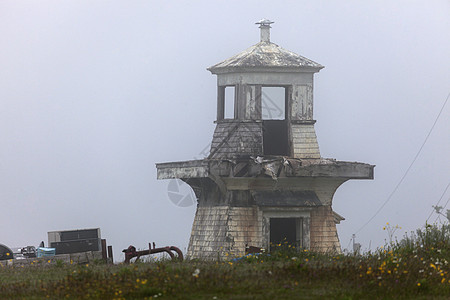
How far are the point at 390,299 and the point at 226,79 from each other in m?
20.7

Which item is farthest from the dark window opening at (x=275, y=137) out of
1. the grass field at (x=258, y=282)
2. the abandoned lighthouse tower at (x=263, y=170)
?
the grass field at (x=258, y=282)

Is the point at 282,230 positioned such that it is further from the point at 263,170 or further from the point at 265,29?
the point at 265,29

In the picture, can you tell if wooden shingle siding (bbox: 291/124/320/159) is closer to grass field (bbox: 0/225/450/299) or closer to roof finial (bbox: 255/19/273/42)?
roof finial (bbox: 255/19/273/42)

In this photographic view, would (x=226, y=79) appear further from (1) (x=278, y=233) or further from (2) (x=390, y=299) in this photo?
(2) (x=390, y=299)

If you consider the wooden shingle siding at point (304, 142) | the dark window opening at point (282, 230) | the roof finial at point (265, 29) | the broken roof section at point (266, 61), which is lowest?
the dark window opening at point (282, 230)

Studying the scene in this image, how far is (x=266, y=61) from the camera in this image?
1378 inches

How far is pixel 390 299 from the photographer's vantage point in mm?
15992

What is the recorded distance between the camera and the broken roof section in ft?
114

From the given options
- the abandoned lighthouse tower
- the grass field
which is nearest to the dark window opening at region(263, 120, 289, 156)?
the abandoned lighthouse tower

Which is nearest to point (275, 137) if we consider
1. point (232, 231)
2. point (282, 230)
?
point (282, 230)

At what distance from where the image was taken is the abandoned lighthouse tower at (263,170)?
3344 centimetres

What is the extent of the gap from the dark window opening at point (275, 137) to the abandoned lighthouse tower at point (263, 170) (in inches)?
1.6

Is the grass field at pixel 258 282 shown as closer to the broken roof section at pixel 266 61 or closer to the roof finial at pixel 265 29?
the broken roof section at pixel 266 61

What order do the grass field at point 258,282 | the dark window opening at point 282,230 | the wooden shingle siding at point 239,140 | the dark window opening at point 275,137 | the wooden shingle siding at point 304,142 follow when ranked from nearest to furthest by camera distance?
1. the grass field at point 258,282
2. the wooden shingle siding at point 239,140
3. the wooden shingle siding at point 304,142
4. the dark window opening at point 282,230
5. the dark window opening at point 275,137
